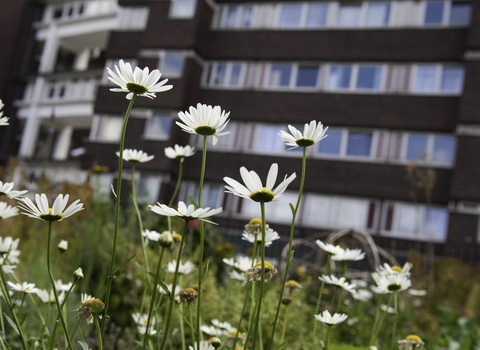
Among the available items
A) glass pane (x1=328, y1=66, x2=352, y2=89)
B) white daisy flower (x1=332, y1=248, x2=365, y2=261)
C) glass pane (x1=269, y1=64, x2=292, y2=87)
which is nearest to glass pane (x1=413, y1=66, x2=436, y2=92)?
glass pane (x1=328, y1=66, x2=352, y2=89)

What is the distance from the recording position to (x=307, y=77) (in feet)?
70.5

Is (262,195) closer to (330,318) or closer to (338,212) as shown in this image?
(330,318)

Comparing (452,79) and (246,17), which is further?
(246,17)

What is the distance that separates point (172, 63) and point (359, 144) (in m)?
7.08

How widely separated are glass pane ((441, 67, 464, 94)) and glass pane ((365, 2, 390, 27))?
2.55 m

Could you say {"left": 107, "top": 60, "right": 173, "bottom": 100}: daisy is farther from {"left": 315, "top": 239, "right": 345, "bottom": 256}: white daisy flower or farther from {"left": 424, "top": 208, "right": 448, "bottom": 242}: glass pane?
{"left": 424, "top": 208, "right": 448, "bottom": 242}: glass pane

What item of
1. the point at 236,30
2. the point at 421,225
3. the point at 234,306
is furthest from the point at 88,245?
the point at 236,30

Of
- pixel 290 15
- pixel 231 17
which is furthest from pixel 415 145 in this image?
pixel 231 17

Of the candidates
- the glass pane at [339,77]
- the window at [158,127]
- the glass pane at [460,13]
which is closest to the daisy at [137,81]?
the glass pane at [339,77]

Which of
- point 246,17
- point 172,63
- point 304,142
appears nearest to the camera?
point 304,142

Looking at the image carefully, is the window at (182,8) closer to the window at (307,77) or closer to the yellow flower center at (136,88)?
the window at (307,77)

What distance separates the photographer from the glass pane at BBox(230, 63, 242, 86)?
73.5ft

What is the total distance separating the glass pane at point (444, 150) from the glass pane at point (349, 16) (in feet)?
15.5

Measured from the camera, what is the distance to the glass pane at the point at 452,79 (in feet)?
64.1
